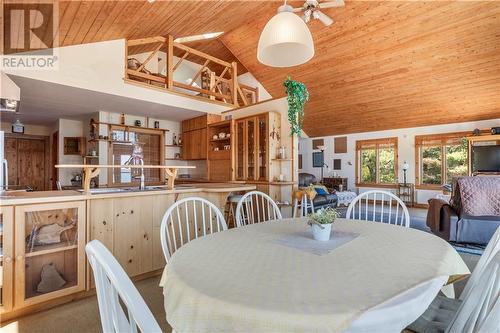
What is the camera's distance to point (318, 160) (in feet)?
31.8

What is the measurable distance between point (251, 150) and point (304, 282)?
4.22 m

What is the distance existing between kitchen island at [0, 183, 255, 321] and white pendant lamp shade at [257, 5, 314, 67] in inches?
71.8

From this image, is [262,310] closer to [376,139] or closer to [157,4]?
[157,4]

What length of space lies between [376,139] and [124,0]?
7.58 metres

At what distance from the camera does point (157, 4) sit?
3453 millimetres

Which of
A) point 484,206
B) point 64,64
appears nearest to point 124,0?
point 64,64

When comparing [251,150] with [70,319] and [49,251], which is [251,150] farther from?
[70,319]

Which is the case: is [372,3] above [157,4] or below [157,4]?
above

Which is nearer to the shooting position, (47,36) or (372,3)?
(47,36)

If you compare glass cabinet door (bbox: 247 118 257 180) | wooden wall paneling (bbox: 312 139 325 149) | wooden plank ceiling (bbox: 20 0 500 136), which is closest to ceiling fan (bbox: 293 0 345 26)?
wooden plank ceiling (bbox: 20 0 500 136)

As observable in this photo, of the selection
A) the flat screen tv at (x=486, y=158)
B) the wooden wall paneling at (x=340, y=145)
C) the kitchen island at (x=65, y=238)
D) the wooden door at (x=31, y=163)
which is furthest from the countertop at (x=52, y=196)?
the wooden wall paneling at (x=340, y=145)

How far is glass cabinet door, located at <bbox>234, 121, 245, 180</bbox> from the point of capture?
525 cm

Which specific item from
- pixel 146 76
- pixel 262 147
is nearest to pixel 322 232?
pixel 262 147

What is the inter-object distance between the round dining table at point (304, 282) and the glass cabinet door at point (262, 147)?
3.35 metres
